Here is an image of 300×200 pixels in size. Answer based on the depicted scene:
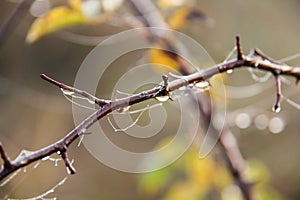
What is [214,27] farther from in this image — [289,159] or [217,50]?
[289,159]

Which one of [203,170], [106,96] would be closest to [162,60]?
[203,170]

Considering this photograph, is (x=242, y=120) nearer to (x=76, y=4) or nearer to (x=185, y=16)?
(x=185, y=16)

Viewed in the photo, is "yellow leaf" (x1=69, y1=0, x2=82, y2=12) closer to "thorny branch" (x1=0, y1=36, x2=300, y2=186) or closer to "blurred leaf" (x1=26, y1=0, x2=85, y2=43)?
"blurred leaf" (x1=26, y1=0, x2=85, y2=43)

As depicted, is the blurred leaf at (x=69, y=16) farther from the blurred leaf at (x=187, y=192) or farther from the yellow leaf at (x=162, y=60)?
the blurred leaf at (x=187, y=192)

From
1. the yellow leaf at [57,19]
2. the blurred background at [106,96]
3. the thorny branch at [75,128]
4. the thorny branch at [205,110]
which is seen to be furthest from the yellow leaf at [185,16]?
the blurred background at [106,96]

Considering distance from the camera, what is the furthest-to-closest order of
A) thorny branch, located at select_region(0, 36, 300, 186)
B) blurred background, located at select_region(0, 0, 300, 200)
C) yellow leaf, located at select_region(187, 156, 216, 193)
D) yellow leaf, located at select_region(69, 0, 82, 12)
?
blurred background, located at select_region(0, 0, 300, 200) < yellow leaf, located at select_region(187, 156, 216, 193) < yellow leaf, located at select_region(69, 0, 82, 12) < thorny branch, located at select_region(0, 36, 300, 186)

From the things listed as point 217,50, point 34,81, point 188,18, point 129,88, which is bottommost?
point 188,18

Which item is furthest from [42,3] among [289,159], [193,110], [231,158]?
[289,159]

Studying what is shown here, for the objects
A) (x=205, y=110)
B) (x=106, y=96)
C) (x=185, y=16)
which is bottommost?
(x=205, y=110)

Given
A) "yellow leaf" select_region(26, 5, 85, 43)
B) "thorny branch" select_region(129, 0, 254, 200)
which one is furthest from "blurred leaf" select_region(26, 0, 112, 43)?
"thorny branch" select_region(129, 0, 254, 200)
